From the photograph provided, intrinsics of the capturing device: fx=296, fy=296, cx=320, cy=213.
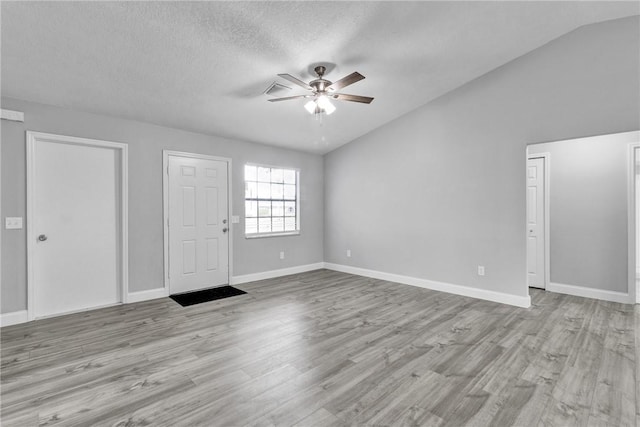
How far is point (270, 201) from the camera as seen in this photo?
560cm

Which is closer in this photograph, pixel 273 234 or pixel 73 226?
pixel 73 226

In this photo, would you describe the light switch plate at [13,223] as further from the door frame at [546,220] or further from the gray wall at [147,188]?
the door frame at [546,220]

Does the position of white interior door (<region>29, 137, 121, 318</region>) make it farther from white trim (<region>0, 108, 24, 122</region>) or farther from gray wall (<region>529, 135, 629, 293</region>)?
gray wall (<region>529, 135, 629, 293</region>)

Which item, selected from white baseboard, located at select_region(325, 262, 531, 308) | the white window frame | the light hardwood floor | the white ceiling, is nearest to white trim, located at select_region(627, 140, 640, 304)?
the light hardwood floor

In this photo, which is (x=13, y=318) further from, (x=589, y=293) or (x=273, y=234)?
(x=589, y=293)

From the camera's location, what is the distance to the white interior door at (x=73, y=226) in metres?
3.43

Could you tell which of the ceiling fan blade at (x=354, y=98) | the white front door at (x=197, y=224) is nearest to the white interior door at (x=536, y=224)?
the ceiling fan blade at (x=354, y=98)

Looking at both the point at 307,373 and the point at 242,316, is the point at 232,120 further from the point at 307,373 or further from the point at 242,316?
the point at 307,373

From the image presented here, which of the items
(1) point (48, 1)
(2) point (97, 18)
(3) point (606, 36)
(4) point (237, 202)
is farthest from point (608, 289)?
(1) point (48, 1)

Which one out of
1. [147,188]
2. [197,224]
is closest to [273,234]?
[197,224]

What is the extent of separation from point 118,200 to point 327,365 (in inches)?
137

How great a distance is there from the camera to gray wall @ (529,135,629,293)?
3.99 m

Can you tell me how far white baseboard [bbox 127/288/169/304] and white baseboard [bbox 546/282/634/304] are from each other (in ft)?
19.0

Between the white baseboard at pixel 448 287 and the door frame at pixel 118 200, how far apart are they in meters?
3.72
